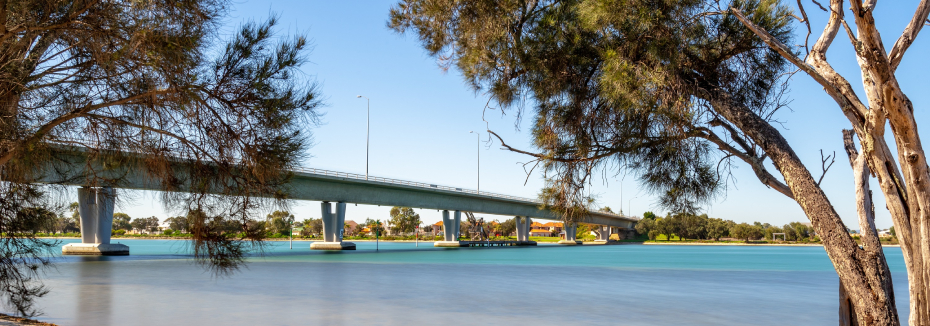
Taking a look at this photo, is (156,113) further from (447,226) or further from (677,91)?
(447,226)

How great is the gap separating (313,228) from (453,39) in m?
123

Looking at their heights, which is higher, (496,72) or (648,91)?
(496,72)

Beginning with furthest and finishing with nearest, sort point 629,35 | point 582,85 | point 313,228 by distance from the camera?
point 313,228 < point 582,85 < point 629,35

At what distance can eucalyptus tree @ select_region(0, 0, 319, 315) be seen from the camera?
5.90 m

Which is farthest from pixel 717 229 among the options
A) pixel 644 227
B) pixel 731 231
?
pixel 644 227

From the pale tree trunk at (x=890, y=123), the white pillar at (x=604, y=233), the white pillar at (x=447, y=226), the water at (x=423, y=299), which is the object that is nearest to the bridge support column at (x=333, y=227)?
the white pillar at (x=447, y=226)

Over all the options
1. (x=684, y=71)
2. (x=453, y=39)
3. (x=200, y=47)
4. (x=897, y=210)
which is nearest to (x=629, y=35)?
(x=684, y=71)

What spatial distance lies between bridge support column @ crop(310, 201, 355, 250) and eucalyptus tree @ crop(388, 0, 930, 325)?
3790cm

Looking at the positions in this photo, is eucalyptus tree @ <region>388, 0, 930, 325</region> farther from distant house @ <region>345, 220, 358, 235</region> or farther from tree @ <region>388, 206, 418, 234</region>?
distant house @ <region>345, 220, 358, 235</region>

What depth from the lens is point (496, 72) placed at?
735 centimetres

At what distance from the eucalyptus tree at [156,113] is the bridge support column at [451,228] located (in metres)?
50.8

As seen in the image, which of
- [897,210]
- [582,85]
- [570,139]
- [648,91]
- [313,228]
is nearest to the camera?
[897,210]

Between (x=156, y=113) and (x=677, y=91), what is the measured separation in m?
5.18

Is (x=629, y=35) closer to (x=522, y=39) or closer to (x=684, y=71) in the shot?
(x=684, y=71)
